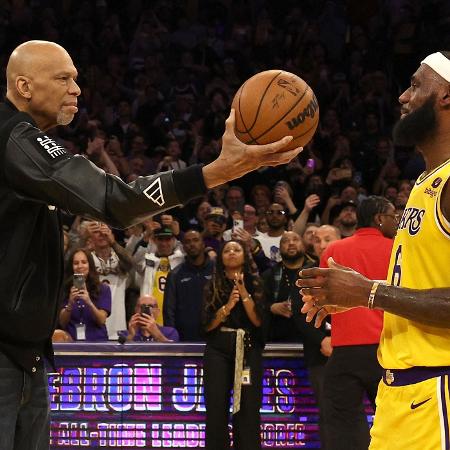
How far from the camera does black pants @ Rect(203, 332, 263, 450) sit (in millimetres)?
6828

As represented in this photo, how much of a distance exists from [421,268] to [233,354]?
153 inches

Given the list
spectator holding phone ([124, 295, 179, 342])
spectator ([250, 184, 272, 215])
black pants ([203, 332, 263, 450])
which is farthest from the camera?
spectator ([250, 184, 272, 215])

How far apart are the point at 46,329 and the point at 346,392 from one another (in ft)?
11.1

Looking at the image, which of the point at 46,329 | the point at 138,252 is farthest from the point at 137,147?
the point at 46,329

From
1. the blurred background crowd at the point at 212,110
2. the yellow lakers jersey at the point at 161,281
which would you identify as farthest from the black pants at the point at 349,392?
the yellow lakers jersey at the point at 161,281

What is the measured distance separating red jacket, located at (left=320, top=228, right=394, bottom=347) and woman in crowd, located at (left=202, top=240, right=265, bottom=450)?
922 millimetres

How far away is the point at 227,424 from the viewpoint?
6.86 m

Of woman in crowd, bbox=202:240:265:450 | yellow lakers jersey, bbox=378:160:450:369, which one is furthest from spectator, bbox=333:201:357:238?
yellow lakers jersey, bbox=378:160:450:369

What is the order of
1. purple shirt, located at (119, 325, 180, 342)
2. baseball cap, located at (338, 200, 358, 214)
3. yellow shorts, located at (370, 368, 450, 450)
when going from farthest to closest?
1. baseball cap, located at (338, 200, 358, 214)
2. purple shirt, located at (119, 325, 180, 342)
3. yellow shorts, located at (370, 368, 450, 450)

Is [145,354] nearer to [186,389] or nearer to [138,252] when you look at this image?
[186,389]

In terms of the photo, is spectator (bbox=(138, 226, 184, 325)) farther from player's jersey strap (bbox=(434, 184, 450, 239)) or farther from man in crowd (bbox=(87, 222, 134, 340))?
player's jersey strap (bbox=(434, 184, 450, 239))

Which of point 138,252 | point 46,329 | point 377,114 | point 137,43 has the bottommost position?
point 46,329

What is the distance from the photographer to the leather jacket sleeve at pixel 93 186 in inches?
114

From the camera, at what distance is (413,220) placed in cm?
325
